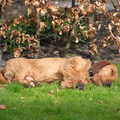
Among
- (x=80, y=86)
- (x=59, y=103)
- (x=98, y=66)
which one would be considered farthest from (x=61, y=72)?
(x=59, y=103)

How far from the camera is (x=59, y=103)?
164 inches

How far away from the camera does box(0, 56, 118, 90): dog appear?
201 inches

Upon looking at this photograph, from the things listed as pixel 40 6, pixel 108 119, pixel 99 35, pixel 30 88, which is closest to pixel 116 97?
pixel 108 119

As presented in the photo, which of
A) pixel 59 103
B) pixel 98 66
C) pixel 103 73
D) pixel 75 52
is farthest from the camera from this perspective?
pixel 75 52

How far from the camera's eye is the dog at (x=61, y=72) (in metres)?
5.10

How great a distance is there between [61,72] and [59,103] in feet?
3.93

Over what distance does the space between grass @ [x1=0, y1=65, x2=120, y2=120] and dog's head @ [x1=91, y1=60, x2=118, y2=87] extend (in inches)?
6.1

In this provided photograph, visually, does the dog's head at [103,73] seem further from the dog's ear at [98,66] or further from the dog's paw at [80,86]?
the dog's paw at [80,86]

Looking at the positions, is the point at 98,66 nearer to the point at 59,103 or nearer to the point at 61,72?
the point at 61,72

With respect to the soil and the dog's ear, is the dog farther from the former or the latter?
the soil

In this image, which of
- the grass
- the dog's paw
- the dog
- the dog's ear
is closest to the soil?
the dog

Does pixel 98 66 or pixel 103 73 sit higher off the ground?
pixel 98 66

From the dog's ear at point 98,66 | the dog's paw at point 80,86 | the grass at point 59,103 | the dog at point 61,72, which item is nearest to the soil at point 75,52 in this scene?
the dog at point 61,72

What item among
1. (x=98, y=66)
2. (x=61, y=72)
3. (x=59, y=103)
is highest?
(x=98, y=66)
